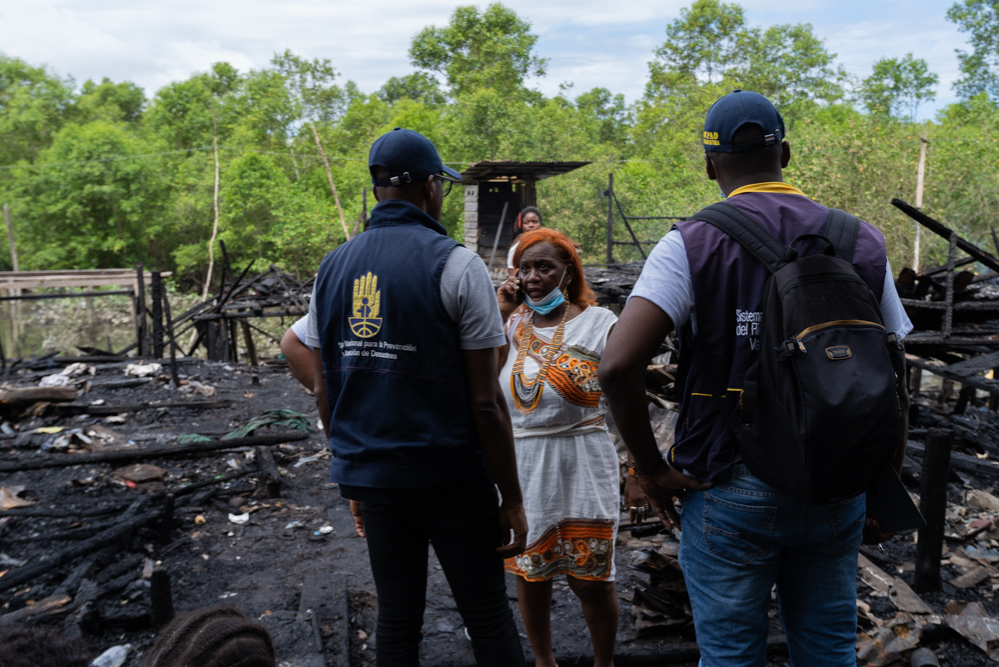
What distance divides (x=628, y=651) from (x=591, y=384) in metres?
1.44

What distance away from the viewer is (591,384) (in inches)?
115

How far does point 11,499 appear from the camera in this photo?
230 inches

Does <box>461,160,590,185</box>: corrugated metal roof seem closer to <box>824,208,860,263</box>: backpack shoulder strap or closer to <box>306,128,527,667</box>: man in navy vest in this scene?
<box>306,128,527,667</box>: man in navy vest

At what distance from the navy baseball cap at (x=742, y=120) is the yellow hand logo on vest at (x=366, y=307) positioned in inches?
42.4

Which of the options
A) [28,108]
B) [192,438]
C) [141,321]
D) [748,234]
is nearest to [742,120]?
[748,234]

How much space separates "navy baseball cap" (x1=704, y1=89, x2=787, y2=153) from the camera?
1.81 metres

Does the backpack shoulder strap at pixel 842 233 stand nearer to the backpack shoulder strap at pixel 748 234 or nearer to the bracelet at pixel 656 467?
the backpack shoulder strap at pixel 748 234

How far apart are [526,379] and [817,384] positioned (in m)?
1.63

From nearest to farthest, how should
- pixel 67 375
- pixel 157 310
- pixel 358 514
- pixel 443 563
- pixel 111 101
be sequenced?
pixel 443 563 < pixel 358 514 < pixel 67 375 < pixel 157 310 < pixel 111 101

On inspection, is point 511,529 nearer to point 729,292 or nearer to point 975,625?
point 729,292

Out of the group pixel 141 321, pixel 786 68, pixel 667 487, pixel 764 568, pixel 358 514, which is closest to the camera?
pixel 764 568

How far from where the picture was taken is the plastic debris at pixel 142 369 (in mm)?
12375

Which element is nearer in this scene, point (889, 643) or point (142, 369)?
point (889, 643)

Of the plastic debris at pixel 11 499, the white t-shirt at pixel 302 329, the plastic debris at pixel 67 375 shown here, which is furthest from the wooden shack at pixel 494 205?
the white t-shirt at pixel 302 329
